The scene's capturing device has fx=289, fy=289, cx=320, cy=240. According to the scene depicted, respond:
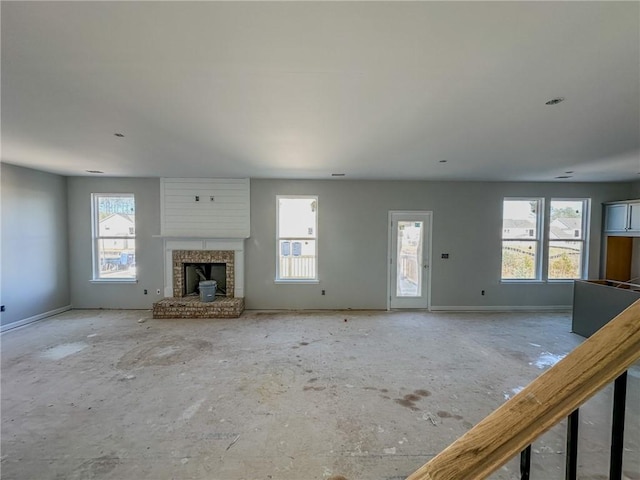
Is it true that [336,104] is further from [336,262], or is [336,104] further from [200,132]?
[336,262]

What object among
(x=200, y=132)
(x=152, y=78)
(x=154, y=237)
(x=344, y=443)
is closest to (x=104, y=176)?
(x=154, y=237)

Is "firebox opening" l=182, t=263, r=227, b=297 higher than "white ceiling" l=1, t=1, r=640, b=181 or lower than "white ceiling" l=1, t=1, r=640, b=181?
lower

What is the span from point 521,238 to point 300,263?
4673 mm

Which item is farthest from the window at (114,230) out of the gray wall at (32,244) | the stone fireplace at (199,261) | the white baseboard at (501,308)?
the white baseboard at (501,308)

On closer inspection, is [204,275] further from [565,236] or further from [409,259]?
[565,236]

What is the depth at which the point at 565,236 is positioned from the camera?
614 centimetres

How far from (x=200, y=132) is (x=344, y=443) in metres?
3.20

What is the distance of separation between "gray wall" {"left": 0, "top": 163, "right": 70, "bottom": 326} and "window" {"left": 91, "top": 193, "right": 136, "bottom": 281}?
0.53 meters

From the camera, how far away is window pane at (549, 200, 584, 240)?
6.12m

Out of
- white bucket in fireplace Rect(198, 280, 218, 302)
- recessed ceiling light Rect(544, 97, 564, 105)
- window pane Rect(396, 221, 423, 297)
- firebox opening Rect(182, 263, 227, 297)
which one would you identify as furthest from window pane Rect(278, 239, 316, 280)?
recessed ceiling light Rect(544, 97, 564, 105)

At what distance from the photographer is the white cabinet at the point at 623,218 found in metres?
5.37

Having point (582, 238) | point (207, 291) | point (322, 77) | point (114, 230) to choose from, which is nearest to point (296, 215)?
point (207, 291)

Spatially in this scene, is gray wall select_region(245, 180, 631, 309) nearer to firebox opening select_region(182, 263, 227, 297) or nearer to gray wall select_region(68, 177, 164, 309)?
firebox opening select_region(182, 263, 227, 297)

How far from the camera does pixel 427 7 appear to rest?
53.8 inches
